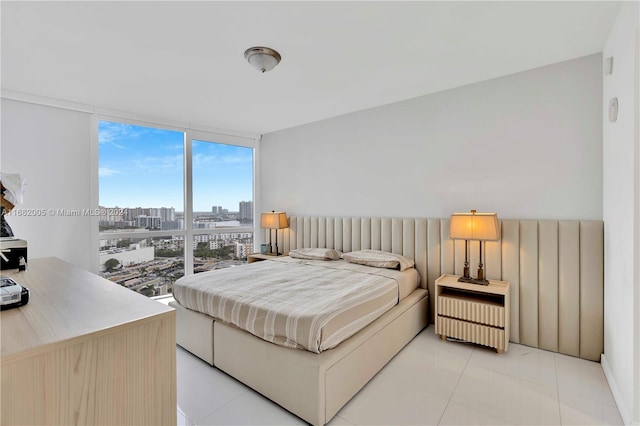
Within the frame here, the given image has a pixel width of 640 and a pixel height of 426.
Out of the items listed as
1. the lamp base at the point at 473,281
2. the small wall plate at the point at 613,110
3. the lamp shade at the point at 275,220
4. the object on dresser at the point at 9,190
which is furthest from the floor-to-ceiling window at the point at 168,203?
the small wall plate at the point at 613,110

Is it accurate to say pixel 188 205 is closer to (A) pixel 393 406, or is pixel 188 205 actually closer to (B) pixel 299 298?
(B) pixel 299 298

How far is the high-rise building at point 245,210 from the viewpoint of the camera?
495 centimetres

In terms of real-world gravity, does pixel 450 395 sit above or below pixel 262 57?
below

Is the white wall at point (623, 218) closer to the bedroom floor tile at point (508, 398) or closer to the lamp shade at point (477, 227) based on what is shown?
the bedroom floor tile at point (508, 398)

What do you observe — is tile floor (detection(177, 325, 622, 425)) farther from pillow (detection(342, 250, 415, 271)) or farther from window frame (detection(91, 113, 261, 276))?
window frame (detection(91, 113, 261, 276))

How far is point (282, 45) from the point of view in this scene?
86.7 inches

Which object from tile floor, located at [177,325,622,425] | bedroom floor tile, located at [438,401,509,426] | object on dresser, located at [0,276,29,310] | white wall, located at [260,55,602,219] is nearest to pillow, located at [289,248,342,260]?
white wall, located at [260,55,602,219]

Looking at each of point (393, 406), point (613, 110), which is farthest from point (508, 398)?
point (613, 110)

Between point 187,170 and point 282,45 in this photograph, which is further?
point 187,170

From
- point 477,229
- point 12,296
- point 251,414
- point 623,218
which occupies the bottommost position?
point 251,414

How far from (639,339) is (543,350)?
1.17 metres

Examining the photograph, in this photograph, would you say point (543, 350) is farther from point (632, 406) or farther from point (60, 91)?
point (60, 91)

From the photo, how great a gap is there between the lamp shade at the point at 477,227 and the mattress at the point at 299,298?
0.69m

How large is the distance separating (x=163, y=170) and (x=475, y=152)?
156 inches
